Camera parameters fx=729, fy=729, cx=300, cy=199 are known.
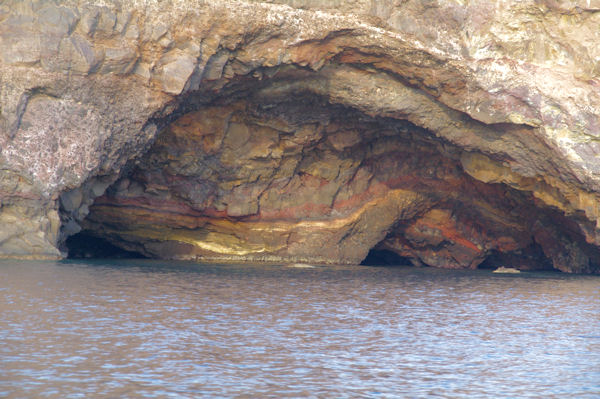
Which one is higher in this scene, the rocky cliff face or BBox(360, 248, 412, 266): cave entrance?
the rocky cliff face

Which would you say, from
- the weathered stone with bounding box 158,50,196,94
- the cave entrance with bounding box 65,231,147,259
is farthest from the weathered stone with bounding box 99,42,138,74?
the cave entrance with bounding box 65,231,147,259

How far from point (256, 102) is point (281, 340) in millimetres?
15961

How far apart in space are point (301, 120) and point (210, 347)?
1761 centimetres

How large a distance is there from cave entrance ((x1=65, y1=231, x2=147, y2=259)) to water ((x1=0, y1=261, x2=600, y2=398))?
9.74 metres

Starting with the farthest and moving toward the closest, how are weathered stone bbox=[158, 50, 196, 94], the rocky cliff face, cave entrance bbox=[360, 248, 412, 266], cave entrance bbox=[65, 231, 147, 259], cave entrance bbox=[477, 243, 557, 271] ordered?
cave entrance bbox=[360, 248, 412, 266] → cave entrance bbox=[477, 243, 557, 271] → cave entrance bbox=[65, 231, 147, 259] → weathered stone bbox=[158, 50, 196, 94] → the rocky cliff face

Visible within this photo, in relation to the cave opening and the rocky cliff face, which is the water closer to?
the rocky cliff face

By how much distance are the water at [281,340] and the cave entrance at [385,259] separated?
1549 centimetres

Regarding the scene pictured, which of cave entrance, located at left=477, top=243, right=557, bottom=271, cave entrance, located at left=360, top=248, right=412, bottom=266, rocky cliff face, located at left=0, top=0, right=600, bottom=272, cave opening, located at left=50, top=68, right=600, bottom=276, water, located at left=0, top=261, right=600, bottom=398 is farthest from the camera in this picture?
cave entrance, located at left=360, top=248, right=412, bottom=266

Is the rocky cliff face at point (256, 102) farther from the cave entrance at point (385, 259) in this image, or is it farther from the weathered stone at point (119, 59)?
the cave entrance at point (385, 259)

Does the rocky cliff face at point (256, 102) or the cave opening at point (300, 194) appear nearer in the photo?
the rocky cliff face at point (256, 102)

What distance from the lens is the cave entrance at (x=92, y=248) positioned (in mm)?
29578

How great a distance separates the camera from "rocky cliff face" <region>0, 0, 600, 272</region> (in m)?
21.9

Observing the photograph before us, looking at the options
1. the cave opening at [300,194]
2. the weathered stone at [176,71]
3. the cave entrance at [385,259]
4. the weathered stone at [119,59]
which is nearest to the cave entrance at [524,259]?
the cave opening at [300,194]

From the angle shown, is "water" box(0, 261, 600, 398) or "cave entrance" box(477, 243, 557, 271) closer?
"water" box(0, 261, 600, 398)
